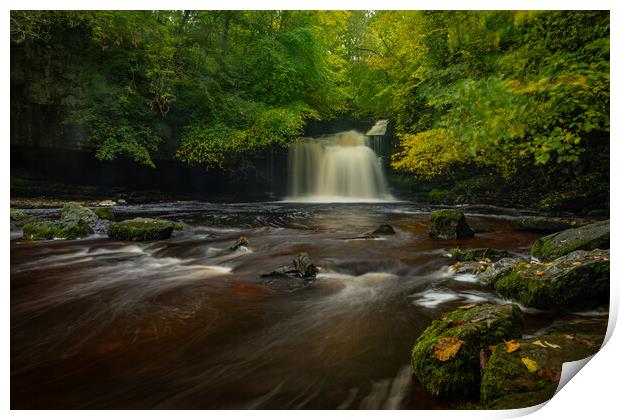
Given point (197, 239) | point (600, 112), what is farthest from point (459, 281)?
point (197, 239)

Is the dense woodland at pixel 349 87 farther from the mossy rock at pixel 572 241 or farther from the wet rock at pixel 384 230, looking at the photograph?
the wet rock at pixel 384 230

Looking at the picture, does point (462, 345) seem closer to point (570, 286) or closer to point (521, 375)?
point (521, 375)

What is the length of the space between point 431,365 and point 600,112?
253 cm

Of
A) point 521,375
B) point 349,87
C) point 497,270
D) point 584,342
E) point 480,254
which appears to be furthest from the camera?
point 349,87

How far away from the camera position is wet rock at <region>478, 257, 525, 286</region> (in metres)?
3.26

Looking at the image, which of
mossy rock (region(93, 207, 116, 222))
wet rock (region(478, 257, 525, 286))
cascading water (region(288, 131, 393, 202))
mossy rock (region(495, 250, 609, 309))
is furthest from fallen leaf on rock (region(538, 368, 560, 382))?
mossy rock (region(93, 207, 116, 222))

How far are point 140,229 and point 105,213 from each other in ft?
1.35

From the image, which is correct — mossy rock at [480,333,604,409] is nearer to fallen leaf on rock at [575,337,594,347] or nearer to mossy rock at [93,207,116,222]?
fallen leaf on rock at [575,337,594,347]

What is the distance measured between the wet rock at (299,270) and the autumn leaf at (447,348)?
1517 mm

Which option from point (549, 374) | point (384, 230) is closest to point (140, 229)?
point (384, 230)

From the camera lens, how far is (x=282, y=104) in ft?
15.1

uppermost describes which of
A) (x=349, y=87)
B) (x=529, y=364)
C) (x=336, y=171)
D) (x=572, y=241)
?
(x=349, y=87)

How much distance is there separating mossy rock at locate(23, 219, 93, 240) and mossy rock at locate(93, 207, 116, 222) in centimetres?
24

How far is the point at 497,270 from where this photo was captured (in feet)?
11.1
